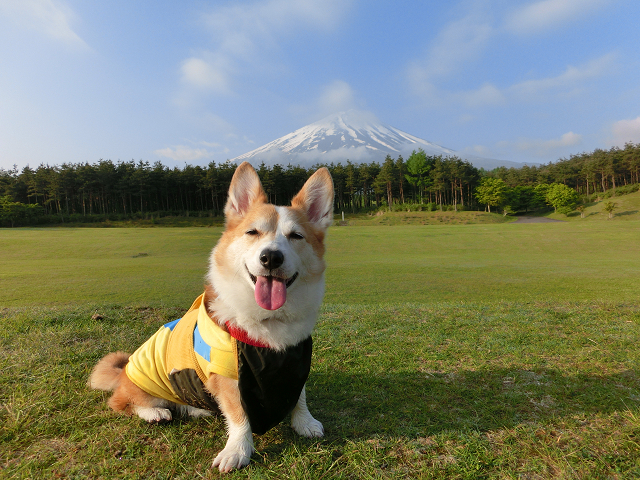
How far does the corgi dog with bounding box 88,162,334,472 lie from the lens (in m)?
1.96

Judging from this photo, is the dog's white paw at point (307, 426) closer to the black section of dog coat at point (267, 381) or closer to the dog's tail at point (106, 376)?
the black section of dog coat at point (267, 381)

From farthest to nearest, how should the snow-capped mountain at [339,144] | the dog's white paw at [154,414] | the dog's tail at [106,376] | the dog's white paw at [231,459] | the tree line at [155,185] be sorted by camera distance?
the snow-capped mountain at [339,144] → the tree line at [155,185] → the dog's tail at [106,376] → the dog's white paw at [154,414] → the dog's white paw at [231,459]

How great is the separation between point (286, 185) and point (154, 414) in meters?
47.0

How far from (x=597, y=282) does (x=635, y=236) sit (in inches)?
605

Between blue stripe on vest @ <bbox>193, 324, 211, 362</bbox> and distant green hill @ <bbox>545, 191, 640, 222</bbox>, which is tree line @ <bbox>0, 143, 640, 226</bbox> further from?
blue stripe on vest @ <bbox>193, 324, 211, 362</bbox>

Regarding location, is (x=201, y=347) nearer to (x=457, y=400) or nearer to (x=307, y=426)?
(x=307, y=426)

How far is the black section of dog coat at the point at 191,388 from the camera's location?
2.07 m

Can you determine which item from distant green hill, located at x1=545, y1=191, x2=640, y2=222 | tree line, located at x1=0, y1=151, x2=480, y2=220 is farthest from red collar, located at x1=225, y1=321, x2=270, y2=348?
distant green hill, located at x1=545, y1=191, x2=640, y2=222

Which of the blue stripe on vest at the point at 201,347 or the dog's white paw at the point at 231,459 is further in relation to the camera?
the blue stripe on vest at the point at 201,347

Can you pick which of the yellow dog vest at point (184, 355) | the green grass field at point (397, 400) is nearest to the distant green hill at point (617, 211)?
the green grass field at point (397, 400)

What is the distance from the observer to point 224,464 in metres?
1.89

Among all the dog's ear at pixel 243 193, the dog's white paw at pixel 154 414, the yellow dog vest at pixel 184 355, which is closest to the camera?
the yellow dog vest at pixel 184 355

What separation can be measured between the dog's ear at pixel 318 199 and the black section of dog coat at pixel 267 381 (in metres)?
1.04

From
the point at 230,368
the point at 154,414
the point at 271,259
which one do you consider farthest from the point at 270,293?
the point at 154,414
